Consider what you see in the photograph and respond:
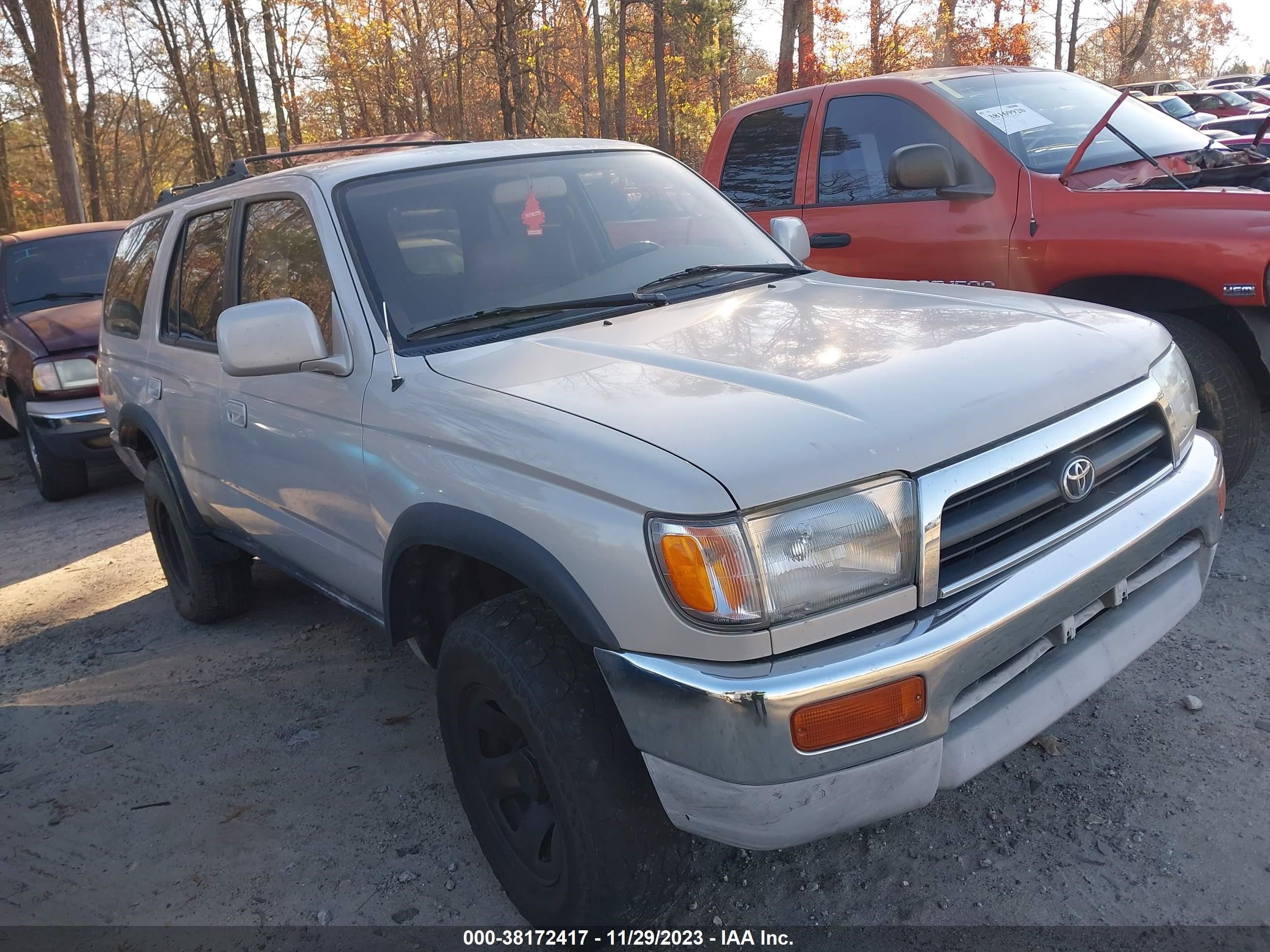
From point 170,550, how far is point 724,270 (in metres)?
3.00

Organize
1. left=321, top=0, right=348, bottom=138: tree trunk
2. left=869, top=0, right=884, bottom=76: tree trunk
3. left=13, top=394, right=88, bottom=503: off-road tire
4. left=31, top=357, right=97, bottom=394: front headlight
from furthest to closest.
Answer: left=869, top=0, right=884, bottom=76: tree trunk < left=321, top=0, right=348, bottom=138: tree trunk < left=13, top=394, right=88, bottom=503: off-road tire < left=31, top=357, right=97, bottom=394: front headlight

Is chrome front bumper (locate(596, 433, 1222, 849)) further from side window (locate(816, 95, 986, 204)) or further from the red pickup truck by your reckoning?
side window (locate(816, 95, 986, 204))

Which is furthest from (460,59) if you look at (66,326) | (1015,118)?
(1015,118)

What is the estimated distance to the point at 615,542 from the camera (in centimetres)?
189

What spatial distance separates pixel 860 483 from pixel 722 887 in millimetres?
1219

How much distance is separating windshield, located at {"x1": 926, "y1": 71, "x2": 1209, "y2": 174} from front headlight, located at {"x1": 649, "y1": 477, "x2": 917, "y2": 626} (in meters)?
3.28

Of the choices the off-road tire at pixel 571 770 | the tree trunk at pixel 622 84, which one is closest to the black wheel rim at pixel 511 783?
the off-road tire at pixel 571 770

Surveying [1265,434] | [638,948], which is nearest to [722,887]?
[638,948]

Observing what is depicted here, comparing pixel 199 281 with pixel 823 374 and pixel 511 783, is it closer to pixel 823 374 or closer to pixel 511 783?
pixel 511 783

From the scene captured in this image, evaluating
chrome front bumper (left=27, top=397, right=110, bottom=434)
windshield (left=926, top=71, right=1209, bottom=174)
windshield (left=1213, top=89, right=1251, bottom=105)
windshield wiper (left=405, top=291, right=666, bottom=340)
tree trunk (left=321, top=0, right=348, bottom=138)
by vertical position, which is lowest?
chrome front bumper (left=27, top=397, right=110, bottom=434)

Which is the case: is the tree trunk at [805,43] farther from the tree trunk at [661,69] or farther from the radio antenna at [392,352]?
the radio antenna at [392,352]

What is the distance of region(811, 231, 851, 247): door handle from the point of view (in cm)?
509

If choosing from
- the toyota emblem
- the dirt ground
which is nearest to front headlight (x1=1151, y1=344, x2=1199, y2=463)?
the toyota emblem

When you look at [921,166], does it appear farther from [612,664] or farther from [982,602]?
[612,664]
